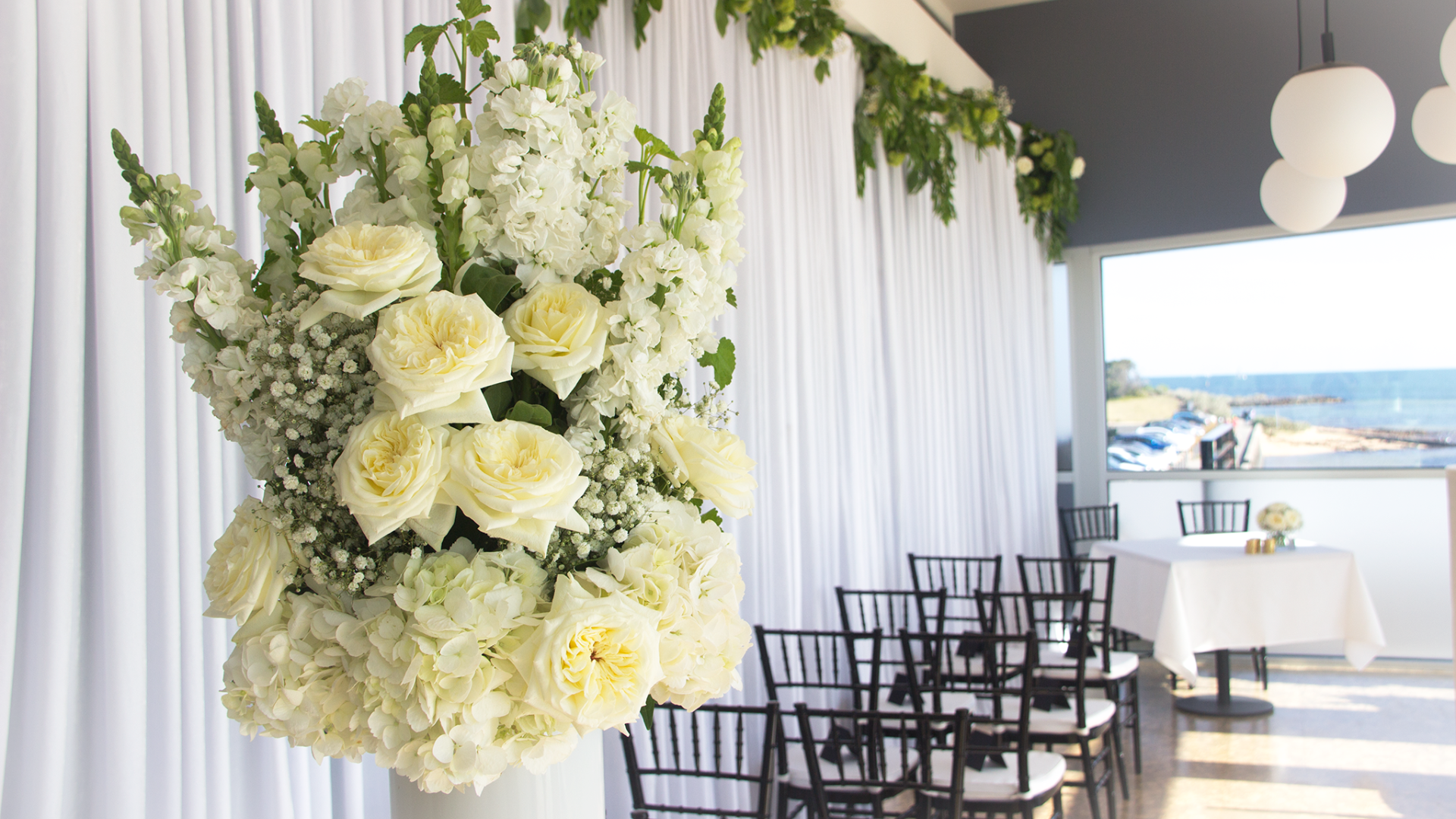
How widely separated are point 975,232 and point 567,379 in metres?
5.31

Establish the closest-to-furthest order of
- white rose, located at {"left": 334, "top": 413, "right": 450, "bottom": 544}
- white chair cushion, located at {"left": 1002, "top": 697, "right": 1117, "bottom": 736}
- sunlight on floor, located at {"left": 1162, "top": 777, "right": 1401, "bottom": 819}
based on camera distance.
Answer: white rose, located at {"left": 334, "top": 413, "right": 450, "bottom": 544}, white chair cushion, located at {"left": 1002, "top": 697, "right": 1117, "bottom": 736}, sunlight on floor, located at {"left": 1162, "top": 777, "right": 1401, "bottom": 819}

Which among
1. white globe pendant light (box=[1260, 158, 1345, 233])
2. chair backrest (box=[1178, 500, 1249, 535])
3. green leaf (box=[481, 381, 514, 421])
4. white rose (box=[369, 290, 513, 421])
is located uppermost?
white globe pendant light (box=[1260, 158, 1345, 233])

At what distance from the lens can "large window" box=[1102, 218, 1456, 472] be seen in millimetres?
5902

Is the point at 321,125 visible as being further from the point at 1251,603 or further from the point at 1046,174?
the point at 1046,174

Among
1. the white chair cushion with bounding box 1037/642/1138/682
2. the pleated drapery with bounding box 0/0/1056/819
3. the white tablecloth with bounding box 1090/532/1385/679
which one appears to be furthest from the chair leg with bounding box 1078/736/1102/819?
the pleated drapery with bounding box 0/0/1056/819

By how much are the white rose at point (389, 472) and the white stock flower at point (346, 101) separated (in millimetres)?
270

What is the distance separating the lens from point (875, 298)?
15.2 ft

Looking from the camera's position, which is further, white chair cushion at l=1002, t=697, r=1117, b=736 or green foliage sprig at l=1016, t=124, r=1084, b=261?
green foliage sprig at l=1016, t=124, r=1084, b=261

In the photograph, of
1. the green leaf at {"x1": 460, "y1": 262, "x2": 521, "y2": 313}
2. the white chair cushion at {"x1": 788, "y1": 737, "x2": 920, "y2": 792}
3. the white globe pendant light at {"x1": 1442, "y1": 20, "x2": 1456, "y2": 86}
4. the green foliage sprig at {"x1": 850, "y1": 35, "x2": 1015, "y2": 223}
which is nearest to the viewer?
the green leaf at {"x1": 460, "y1": 262, "x2": 521, "y2": 313}

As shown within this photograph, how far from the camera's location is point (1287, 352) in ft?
20.5

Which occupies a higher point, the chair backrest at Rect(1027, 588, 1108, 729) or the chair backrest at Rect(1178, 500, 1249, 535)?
the chair backrest at Rect(1178, 500, 1249, 535)

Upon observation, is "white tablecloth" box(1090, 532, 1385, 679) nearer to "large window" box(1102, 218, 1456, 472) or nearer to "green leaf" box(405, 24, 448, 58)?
"large window" box(1102, 218, 1456, 472)

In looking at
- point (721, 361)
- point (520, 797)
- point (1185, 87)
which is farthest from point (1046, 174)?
point (520, 797)

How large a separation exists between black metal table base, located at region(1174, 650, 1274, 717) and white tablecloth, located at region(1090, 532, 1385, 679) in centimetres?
53
